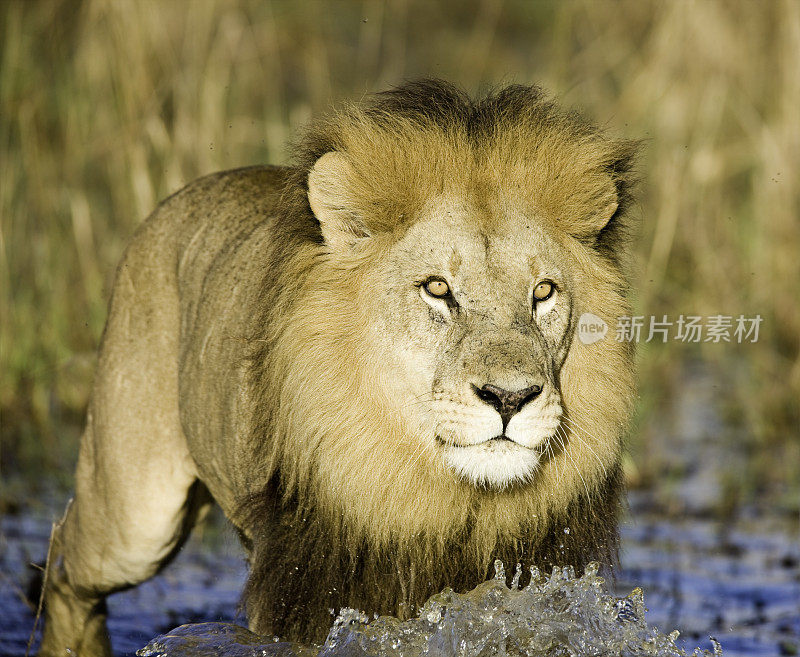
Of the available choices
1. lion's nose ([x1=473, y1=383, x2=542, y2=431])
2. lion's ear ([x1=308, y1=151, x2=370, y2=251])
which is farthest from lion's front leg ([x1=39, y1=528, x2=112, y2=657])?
lion's nose ([x1=473, y1=383, x2=542, y2=431])

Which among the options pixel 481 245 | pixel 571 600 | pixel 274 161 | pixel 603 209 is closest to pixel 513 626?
pixel 571 600

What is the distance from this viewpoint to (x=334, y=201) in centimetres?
388

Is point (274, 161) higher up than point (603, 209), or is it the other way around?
point (274, 161)

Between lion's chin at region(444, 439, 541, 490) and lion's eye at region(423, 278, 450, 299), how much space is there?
1.55 ft

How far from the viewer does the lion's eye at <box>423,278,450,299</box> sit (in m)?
3.75

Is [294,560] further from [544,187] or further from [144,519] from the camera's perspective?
[544,187]

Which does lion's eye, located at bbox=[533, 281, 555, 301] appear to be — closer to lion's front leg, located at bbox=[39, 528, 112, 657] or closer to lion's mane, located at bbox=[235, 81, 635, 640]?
lion's mane, located at bbox=[235, 81, 635, 640]

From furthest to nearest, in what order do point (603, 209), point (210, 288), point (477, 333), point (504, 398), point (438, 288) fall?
point (210, 288) → point (603, 209) → point (438, 288) → point (477, 333) → point (504, 398)

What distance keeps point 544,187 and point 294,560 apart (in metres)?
1.48

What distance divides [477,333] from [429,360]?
0.57ft

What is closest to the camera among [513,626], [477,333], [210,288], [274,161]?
[477,333]

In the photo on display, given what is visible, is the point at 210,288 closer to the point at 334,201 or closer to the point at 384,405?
the point at 334,201

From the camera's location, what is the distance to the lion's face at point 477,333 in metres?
3.49

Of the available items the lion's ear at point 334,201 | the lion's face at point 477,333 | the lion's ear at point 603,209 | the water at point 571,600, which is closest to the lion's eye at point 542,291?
the lion's face at point 477,333
